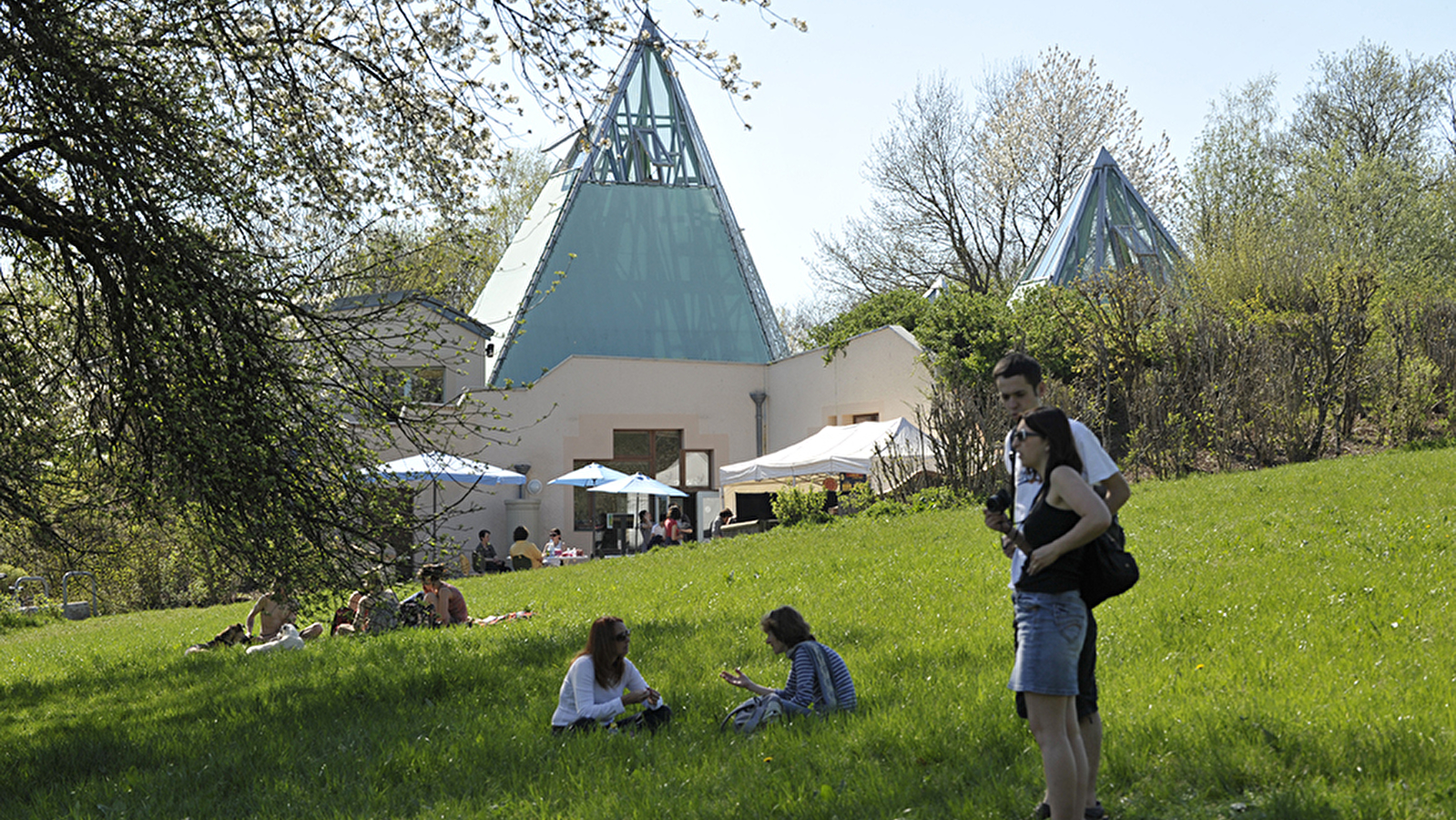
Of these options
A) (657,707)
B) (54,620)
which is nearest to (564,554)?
(54,620)

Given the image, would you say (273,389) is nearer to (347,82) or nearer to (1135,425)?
(347,82)

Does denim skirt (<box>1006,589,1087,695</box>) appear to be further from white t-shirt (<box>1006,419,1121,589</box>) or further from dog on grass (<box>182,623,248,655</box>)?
dog on grass (<box>182,623,248,655</box>)

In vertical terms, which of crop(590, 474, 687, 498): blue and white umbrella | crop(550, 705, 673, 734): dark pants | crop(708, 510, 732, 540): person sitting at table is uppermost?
crop(590, 474, 687, 498): blue and white umbrella

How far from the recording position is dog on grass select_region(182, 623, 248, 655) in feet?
42.3

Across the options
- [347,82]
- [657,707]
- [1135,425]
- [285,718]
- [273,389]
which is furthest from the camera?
[1135,425]

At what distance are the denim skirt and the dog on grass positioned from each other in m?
11.1

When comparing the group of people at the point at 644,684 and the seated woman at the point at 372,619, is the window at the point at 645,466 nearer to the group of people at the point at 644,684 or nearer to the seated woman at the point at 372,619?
the seated woman at the point at 372,619

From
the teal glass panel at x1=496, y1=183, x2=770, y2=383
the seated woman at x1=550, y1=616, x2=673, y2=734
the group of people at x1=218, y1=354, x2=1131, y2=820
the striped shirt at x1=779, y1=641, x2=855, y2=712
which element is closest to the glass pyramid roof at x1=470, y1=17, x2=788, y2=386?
the teal glass panel at x1=496, y1=183, x2=770, y2=383

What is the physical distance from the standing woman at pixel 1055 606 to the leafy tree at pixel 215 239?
A: 548 centimetres

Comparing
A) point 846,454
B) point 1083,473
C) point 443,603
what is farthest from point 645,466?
point 1083,473

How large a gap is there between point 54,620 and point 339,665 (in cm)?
1524

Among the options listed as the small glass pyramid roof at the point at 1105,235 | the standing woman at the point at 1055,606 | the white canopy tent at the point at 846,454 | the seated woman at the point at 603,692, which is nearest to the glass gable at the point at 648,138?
the small glass pyramid roof at the point at 1105,235

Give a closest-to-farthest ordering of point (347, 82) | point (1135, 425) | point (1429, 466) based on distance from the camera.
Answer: point (347, 82) → point (1429, 466) → point (1135, 425)

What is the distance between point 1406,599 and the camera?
23.8 ft
